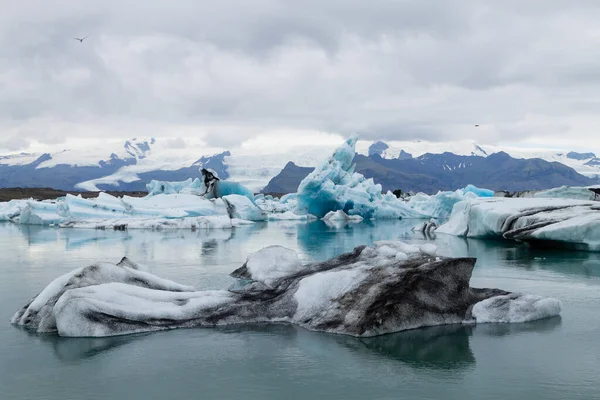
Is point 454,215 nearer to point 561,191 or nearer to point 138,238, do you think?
point 561,191

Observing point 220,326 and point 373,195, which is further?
point 373,195

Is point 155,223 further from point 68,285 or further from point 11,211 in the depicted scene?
point 68,285

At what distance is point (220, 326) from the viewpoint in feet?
28.0

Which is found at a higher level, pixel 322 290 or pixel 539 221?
pixel 539 221

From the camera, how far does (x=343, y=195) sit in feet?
144

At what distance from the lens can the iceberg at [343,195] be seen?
141ft

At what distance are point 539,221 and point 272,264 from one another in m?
10.8

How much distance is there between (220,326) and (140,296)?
1.19m

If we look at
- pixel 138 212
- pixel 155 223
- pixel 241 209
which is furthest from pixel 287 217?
pixel 155 223

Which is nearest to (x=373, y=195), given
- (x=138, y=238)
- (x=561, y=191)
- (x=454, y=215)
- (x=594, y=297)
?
(x=454, y=215)

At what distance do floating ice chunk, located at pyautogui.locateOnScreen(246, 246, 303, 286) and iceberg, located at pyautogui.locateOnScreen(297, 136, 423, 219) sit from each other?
2969 centimetres

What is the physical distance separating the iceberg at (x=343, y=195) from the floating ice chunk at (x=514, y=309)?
3310 centimetres

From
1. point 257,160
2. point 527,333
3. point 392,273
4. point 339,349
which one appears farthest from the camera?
point 257,160

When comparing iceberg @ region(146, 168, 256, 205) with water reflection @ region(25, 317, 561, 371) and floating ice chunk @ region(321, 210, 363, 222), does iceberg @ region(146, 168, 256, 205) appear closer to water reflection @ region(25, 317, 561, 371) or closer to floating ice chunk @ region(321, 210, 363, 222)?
floating ice chunk @ region(321, 210, 363, 222)
